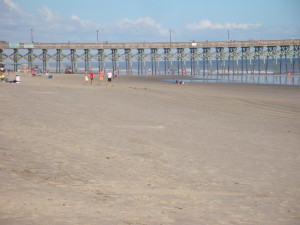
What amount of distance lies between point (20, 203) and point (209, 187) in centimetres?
295

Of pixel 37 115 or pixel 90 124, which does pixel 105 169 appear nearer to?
pixel 90 124

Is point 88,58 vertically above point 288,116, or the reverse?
point 88,58

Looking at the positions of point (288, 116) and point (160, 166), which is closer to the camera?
point (160, 166)

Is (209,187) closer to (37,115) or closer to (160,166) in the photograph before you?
(160,166)

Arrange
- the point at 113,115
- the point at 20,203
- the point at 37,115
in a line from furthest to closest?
the point at 113,115
the point at 37,115
the point at 20,203

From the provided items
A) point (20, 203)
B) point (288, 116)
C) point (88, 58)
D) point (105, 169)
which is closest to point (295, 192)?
point (105, 169)

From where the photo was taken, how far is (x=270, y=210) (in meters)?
5.95

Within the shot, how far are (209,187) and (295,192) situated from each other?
1331 millimetres

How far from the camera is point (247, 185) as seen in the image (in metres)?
7.27

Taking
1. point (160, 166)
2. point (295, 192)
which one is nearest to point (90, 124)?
point (160, 166)

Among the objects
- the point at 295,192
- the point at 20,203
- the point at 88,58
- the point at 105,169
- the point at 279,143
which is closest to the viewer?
the point at 20,203

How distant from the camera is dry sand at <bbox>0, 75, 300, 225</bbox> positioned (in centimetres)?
567

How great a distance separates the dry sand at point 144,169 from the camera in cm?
567

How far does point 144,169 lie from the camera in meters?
8.13
